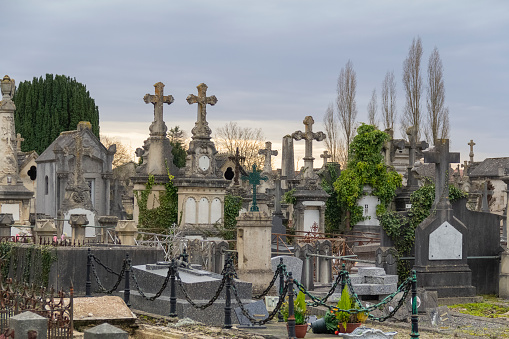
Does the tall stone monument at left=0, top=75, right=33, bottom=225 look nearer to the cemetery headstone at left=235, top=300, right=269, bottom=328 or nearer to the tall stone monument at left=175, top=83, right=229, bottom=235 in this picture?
the tall stone monument at left=175, top=83, right=229, bottom=235

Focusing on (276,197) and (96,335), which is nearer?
(96,335)

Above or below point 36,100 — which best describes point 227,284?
below

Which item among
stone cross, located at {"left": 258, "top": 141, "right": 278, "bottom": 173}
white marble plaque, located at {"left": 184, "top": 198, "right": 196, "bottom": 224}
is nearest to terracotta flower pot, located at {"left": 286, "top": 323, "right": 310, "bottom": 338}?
white marble plaque, located at {"left": 184, "top": 198, "right": 196, "bottom": 224}

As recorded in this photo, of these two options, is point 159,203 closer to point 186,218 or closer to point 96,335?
point 186,218

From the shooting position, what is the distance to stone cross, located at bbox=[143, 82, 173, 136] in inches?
1127

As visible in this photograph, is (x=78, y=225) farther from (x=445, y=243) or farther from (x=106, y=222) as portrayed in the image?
(x=445, y=243)

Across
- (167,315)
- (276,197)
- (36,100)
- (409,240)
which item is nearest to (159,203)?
(276,197)

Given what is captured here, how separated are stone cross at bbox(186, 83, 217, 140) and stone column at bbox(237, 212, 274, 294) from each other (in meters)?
12.5

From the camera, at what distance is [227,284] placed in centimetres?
1206

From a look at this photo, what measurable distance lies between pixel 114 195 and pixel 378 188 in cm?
1324

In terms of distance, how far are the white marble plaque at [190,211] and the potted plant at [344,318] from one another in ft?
54.0

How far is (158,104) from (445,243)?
44.8ft

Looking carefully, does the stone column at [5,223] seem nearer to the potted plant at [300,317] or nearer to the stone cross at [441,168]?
the stone cross at [441,168]

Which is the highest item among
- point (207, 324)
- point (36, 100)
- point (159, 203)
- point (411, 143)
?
point (36, 100)
